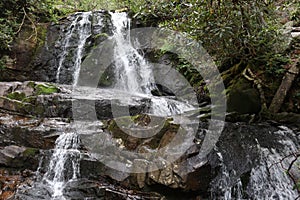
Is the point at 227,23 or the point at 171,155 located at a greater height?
the point at 227,23

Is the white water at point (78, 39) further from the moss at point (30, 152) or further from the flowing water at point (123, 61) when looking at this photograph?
the moss at point (30, 152)

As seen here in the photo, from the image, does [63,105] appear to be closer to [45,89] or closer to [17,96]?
[45,89]

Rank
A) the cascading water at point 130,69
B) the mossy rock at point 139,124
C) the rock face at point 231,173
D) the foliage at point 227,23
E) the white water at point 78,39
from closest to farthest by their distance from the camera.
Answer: the rock face at point 231,173
the foliage at point 227,23
the mossy rock at point 139,124
the cascading water at point 130,69
the white water at point 78,39

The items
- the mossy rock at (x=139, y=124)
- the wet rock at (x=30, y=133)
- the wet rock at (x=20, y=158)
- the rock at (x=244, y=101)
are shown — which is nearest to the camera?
the mossy rock at (x=139, y=124)

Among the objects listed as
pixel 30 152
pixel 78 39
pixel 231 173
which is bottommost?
pixel 30 152

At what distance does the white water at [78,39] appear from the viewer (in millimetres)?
11711

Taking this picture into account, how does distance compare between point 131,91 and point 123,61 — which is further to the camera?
point 123,61

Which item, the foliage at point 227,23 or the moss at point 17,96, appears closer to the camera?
the foliage at point 227,23

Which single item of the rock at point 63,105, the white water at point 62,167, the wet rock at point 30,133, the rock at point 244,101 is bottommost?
the white water at point 62,167

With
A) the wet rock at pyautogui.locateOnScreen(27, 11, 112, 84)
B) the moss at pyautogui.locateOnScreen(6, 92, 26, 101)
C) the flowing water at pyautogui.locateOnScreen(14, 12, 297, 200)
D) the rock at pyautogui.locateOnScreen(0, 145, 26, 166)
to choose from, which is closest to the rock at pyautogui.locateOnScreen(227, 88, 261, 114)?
the flowing water at pyautogui.locateOnScreen(14, 12, 297, 200)

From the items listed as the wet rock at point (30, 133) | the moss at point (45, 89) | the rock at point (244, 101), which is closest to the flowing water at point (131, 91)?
the wet rock at point (30, 133)

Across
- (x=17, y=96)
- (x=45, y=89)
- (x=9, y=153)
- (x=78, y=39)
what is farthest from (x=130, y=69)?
(x=9, y=153)

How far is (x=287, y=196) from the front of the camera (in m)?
4.20

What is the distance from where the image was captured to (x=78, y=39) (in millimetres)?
12172
